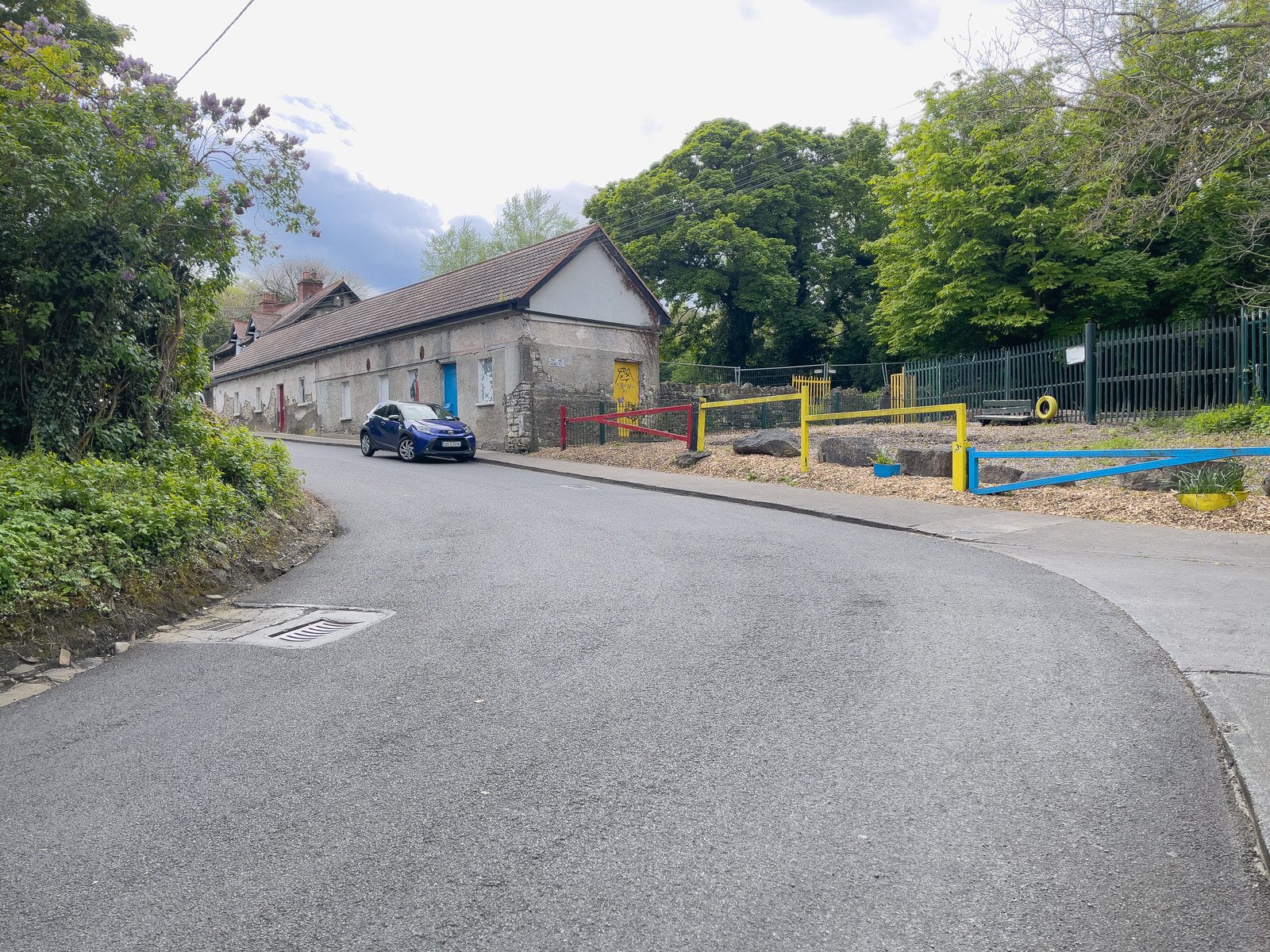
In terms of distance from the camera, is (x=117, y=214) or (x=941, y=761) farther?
(x=117, y=214)

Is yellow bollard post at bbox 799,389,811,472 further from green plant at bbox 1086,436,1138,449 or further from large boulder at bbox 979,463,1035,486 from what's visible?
green plant at bbox 1086,436,1138,449

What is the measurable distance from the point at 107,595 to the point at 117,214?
4.74 m

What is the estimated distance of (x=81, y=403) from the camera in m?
9.23

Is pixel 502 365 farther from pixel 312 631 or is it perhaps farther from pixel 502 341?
pixel 312 631

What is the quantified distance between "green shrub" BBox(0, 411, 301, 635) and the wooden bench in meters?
16.3

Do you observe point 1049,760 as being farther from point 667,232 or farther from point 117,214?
point 667,232

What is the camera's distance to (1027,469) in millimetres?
13695

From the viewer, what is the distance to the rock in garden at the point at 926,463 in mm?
14008

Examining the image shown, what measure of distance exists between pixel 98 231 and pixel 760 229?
36053mm

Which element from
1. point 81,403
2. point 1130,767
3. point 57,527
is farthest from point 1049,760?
point 81,403

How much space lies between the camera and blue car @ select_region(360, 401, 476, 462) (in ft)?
69.2

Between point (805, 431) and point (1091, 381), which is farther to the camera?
point (1091, 381)

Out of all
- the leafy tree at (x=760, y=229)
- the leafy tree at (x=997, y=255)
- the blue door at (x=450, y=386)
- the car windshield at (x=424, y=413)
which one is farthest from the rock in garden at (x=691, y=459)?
the leafy tree at (x=760, y=229)

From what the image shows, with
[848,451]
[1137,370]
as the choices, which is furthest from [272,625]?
[1137,370]
